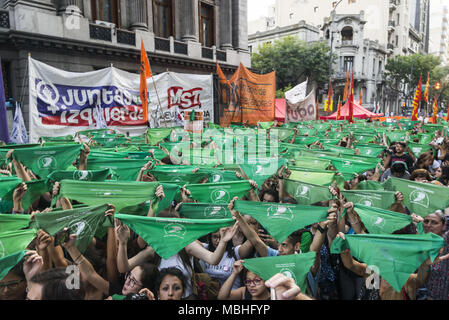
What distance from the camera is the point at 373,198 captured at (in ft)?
14.5

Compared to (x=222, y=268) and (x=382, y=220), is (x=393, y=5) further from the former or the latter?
(x=222, y=268)

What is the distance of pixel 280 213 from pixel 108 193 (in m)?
2.13

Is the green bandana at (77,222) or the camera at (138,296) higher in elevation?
the green bandana at (77,222)

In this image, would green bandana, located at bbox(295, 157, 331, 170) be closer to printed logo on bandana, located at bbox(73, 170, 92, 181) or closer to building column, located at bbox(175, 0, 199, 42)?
printed logo on bandana, located at bbox(73, 170, 92, 181)

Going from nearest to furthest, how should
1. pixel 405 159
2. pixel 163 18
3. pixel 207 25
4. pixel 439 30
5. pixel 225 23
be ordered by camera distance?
1. pixel 405 159
2. pixel 163 18
3. pixel 207 25
4. pixel 225 23
5. pixel 439 30

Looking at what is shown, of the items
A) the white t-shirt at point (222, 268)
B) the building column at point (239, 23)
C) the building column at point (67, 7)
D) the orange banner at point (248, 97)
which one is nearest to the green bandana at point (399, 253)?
the white t-shirt at point (222, 268)

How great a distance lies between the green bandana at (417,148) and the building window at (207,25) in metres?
19.4

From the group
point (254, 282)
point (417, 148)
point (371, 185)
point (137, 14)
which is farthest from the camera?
point (137, 14)

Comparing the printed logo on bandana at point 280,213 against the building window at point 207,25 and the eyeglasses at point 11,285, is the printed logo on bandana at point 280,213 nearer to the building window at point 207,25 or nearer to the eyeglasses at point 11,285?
the eyeglasses at point 11,285

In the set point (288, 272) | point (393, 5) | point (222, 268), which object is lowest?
point (222, 268)

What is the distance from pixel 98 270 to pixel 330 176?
3.80m

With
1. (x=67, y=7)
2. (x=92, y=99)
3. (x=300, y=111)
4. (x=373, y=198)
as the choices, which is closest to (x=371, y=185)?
(x=373, y=198)

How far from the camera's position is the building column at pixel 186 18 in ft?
72.7

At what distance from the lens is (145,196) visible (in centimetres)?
418
